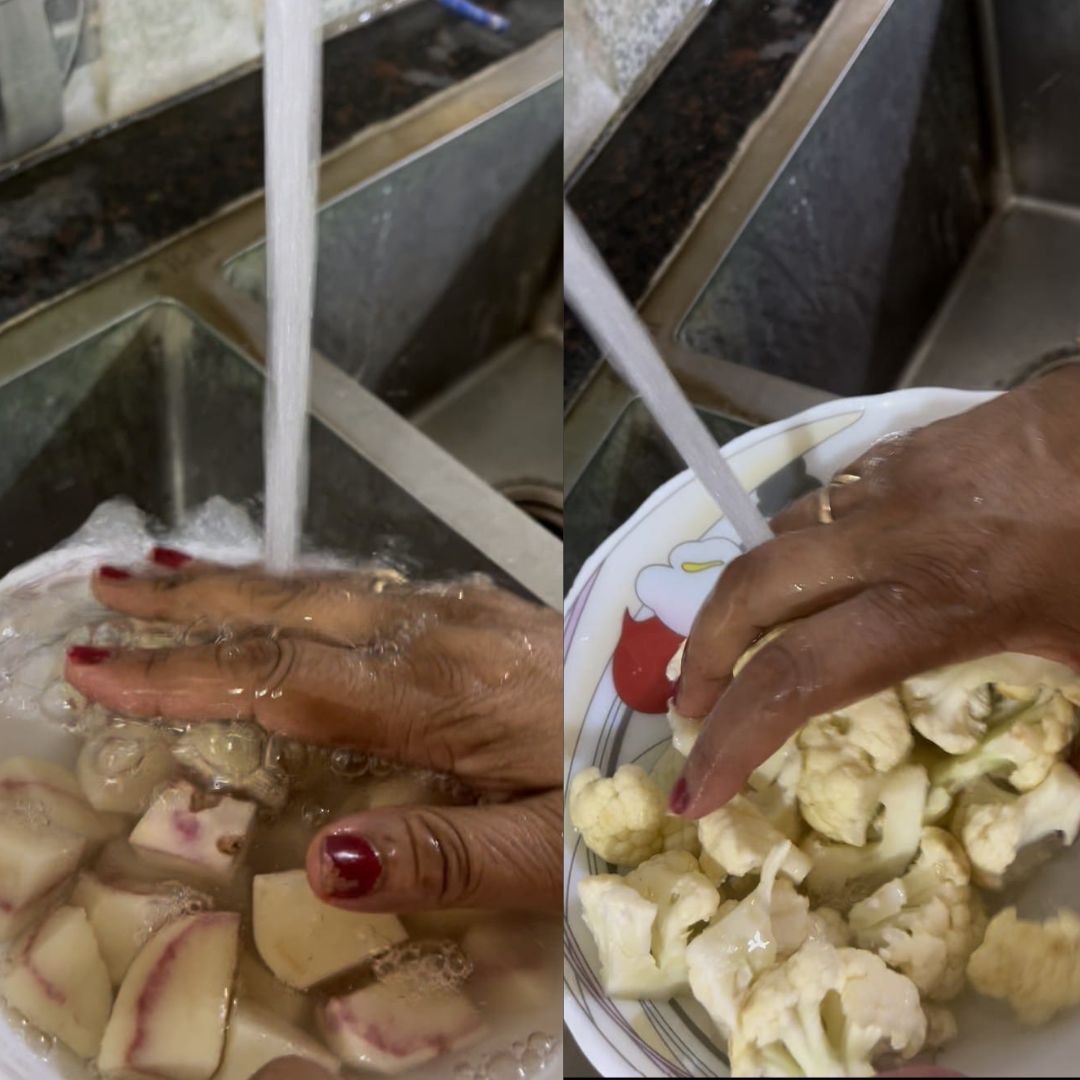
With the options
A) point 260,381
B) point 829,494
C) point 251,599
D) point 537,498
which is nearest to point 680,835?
point 829,494

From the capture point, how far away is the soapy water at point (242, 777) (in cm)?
29

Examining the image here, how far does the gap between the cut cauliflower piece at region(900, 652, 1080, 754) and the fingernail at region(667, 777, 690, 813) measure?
6cm

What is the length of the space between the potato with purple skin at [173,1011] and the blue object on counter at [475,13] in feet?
2.38

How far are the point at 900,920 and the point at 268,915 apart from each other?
171 millimetres

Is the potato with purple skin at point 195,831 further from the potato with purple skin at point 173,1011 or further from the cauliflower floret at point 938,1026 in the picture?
the cauliflower floret at point 938,1026

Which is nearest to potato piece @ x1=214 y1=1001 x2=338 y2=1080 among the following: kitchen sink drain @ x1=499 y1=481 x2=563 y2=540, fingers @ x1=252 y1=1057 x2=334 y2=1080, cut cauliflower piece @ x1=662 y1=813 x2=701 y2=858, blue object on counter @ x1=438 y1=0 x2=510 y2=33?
fingers @ x1=252 y1=1057 x2=334 y2=1080

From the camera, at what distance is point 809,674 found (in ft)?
0.83

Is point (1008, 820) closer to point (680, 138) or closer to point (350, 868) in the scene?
point (350, 868)

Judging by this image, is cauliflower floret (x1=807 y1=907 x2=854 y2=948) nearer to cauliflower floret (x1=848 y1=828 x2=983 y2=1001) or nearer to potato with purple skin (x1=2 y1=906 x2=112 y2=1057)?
cauliflower floret (x1=848 y1=828 x2=983 y2=1001)

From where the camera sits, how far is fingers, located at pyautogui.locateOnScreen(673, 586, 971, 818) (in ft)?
0.83

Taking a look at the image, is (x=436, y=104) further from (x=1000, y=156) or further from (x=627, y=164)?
(x=1000, y=156)

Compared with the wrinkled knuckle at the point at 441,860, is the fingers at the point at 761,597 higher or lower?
higher

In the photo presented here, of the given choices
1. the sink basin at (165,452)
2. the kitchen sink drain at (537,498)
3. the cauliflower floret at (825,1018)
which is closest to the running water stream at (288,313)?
the sink basin at (165,452)

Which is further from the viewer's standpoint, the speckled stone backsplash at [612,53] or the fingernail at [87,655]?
the speckled stone backsplash at [612,53]
